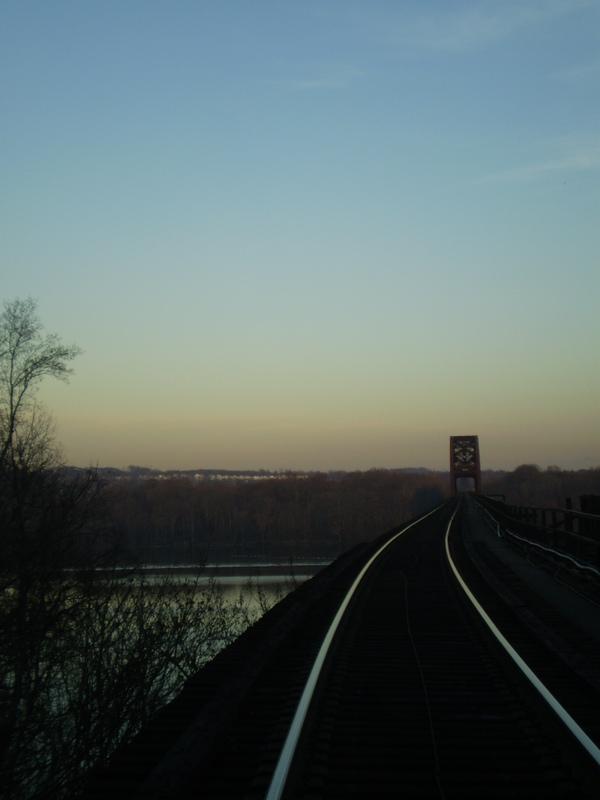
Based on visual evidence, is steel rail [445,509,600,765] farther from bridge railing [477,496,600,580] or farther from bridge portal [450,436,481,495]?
bridge portal [450,436,481,495]

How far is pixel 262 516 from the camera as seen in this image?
91188 millimetres

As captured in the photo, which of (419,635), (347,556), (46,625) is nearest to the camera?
(419,635)

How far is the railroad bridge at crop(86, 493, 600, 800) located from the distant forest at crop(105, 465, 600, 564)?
1771 inches

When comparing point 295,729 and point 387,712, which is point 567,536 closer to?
point 387,712

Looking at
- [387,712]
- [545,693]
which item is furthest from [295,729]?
[545,693]

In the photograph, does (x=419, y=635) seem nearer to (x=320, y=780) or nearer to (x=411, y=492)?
(x=320, y=780)

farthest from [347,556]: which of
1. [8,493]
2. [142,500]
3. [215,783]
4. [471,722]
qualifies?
[142,500]

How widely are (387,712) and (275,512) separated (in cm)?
9174

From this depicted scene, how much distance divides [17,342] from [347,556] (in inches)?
467

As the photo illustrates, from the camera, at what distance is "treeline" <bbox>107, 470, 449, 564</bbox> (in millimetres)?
68938

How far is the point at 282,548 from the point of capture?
7588 cm

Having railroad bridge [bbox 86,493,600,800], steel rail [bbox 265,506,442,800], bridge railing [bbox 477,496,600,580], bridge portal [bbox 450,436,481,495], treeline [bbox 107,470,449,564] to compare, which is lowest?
treeline [bbox 107,470,449,564]

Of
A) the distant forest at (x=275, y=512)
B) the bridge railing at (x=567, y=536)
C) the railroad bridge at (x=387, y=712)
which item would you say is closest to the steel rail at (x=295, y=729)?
the railroad bridge at (x=387, y=712)

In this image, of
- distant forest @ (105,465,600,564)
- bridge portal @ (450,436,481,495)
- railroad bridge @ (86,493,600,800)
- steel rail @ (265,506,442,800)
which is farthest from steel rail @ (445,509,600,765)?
bridge portal @ (450,436,481,495)
